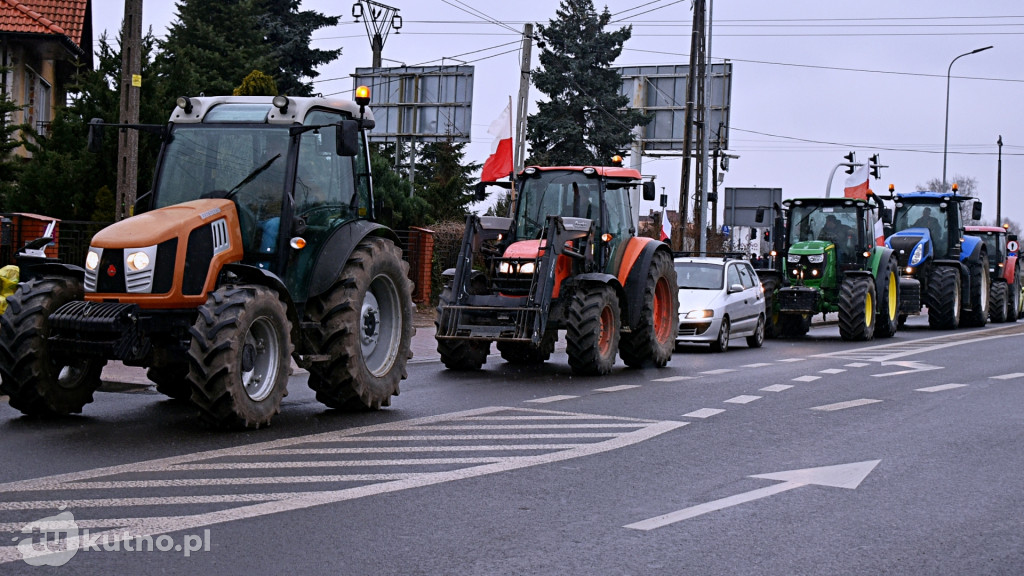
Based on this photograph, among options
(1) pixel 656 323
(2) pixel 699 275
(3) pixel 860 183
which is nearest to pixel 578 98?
(3) pixel 860 183

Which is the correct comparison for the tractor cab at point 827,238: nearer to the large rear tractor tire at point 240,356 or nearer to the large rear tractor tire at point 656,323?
the large rear tractor tire at point 656,323

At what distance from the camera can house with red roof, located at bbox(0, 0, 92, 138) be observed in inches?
1172

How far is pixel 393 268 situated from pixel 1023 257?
3509 centimetres

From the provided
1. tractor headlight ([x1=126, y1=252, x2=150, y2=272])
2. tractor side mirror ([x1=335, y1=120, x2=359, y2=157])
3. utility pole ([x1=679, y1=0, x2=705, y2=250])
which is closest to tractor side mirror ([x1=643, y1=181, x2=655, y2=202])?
tractor side mirror ([x1=335, y1=120, x2=359, y2=157])

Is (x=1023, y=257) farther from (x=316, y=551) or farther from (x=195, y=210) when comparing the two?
(x=316, y=551)

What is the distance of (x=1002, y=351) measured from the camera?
21.9 metres

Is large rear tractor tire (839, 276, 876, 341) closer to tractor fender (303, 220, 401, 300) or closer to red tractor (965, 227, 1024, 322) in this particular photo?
red tractor (965, 227, 1024, 322)

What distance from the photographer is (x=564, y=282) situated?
15.2 meters

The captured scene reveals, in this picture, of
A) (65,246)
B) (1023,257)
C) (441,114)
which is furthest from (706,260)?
(1023,257)

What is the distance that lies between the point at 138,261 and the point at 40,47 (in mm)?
25061

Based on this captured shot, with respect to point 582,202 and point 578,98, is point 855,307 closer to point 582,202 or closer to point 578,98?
point 582,202

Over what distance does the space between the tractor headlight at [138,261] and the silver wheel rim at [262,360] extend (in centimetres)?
93

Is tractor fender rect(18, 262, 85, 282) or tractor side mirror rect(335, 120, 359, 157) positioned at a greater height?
tractor side mirror rect(335, 120, 359, 157)

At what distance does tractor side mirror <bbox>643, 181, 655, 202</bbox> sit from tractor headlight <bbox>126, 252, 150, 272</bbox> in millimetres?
8627
